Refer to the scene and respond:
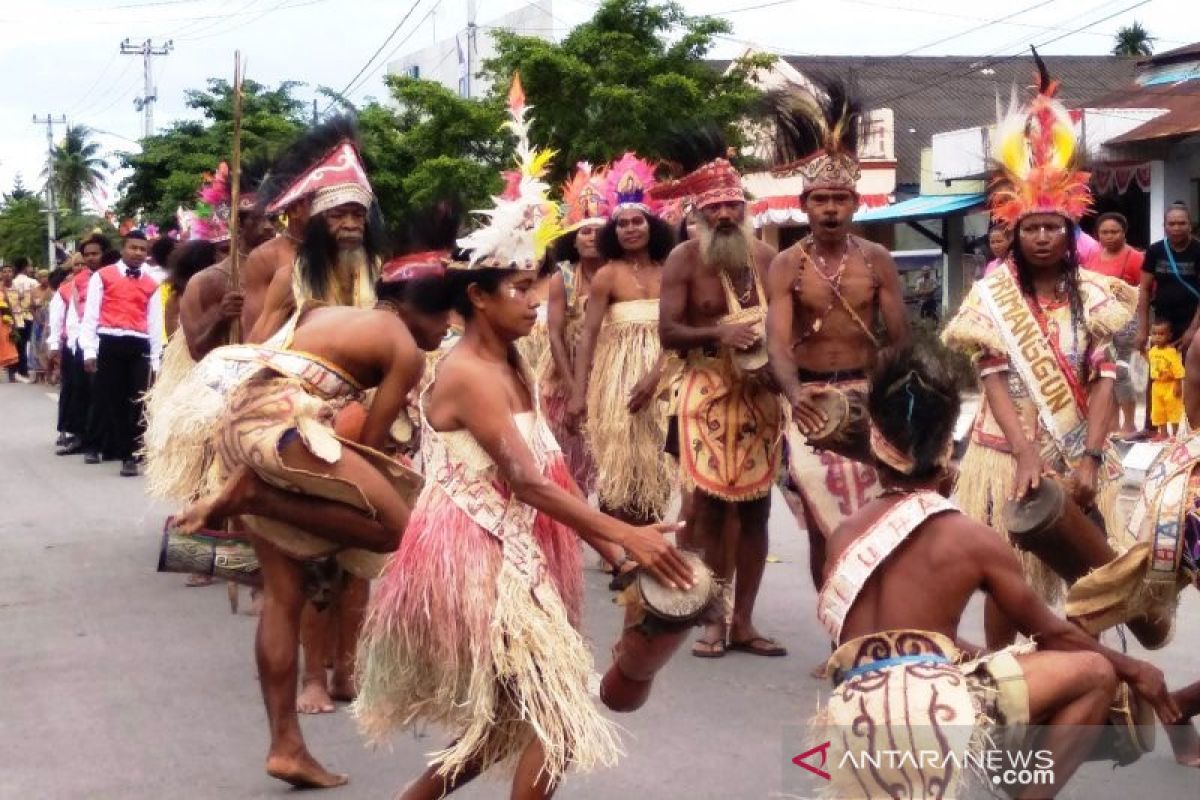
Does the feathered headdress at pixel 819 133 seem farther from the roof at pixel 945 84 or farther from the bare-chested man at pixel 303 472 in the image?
the roof at pixel 945 84

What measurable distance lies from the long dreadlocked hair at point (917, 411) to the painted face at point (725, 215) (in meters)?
3.18

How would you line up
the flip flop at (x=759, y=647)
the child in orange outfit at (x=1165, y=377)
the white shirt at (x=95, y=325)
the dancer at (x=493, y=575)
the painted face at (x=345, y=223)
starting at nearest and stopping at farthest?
the dancer at (x=493, y=575), the painted face at (x=345, y=223), the flip flop at (x=759, y=647), the child in orange outfit at (x=1165, y=377), the white shirt at (x=95, y=325)

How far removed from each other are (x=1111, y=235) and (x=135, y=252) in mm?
7829

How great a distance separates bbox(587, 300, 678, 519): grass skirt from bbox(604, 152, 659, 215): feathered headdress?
1.91 feet

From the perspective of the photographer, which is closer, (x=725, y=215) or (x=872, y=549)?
Result: (x=872, y=549)

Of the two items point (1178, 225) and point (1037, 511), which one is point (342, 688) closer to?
point (1037, 511)

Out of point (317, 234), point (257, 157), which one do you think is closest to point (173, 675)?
point (317, 234)

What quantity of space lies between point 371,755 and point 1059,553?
237 centimetres

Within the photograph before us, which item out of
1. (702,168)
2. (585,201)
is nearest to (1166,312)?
(585,201)

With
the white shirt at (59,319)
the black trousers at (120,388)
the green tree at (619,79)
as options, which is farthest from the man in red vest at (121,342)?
the green tree at (619,79)

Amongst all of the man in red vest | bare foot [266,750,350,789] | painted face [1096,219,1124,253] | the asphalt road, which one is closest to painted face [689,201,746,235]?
the asphalt road

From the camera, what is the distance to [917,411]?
4000mm

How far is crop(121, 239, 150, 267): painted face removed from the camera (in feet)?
46.1

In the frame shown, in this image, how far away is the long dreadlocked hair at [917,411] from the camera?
13.1 feet
